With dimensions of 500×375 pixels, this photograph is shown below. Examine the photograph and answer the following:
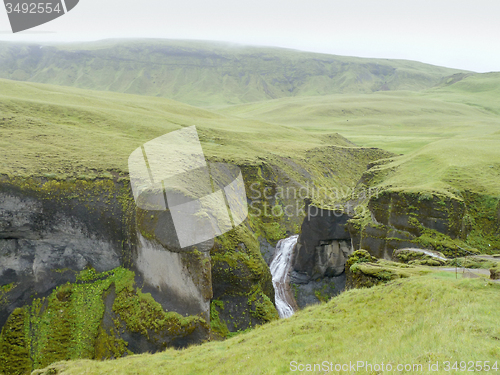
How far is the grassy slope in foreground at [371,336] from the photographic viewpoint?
30.5ft

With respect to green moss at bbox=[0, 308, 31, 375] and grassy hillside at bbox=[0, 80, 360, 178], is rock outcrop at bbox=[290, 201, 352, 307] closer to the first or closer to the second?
grassy hillside at bbox=[0, 80, 360, 178]

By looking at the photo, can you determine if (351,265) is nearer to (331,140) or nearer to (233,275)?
(233,275)

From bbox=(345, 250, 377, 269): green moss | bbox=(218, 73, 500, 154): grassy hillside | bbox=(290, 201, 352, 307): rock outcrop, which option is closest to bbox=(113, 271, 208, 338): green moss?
bbox=(345, 250, 377, 269): green moss

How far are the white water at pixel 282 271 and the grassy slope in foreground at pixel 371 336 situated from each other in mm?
15833

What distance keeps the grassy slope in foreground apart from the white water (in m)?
15.8

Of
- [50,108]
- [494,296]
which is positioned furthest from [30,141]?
[494,296]

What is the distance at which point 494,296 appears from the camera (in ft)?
41.4

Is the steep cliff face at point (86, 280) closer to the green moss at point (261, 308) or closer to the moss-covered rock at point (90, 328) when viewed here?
the moss-covered rock at point (90, 328)

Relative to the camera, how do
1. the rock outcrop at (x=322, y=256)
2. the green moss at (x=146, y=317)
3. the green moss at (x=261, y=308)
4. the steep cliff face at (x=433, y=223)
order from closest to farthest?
1. the green moss at (x=146, y=317)
2. the green moss at (x=261, y=308)
3. the steep cliff face at (x=433, y=223)
4. the rock outcrop at (x=322, y=256)

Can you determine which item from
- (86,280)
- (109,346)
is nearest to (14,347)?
(86,280)

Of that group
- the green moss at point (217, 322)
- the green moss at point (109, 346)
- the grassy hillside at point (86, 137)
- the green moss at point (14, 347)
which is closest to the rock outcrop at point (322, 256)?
the green moss at point (217, 322)

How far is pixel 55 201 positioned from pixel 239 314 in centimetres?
1663

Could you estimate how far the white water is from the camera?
1298 inches

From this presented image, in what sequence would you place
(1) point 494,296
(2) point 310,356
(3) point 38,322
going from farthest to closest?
(3) point 38,322 → (1) point 494,296 → (2) point 310,356
